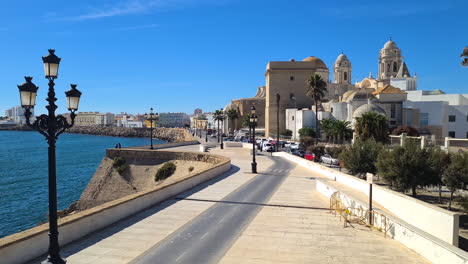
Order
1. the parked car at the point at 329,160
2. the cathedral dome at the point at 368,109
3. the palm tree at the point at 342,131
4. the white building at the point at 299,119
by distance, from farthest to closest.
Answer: the white building at the point at 299,119, the cathedral dome at the point at 368,109, the palm tree at the point at 342,131, the parked car at the point at 329,160

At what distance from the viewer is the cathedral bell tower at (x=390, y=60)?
83875 mm

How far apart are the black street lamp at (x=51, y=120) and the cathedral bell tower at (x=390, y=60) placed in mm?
86691

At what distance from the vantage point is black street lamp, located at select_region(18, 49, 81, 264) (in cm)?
626

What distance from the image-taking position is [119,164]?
30.1 metres

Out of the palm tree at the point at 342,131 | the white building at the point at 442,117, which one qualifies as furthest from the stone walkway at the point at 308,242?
the white building at the point at 442,117

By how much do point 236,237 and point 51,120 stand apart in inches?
195

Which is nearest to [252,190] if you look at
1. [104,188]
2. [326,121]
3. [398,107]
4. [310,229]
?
[310,229]

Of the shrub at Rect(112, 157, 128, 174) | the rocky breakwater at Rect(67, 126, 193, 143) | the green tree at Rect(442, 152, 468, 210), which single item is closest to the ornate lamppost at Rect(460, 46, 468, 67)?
the green tree at Rect(442, 152, 468, 210)

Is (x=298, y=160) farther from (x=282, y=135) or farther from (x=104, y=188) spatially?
(x=282, y=135)

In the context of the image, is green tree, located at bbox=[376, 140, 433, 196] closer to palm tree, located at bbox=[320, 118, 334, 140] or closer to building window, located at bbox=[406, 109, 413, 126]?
palm tree, located at bbox=[320, 118, 334, 140]

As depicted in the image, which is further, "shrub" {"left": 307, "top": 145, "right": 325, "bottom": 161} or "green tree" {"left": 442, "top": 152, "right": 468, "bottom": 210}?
"shrub" {"left": 307, "top": 145, "right": 325, "bottom": 161}

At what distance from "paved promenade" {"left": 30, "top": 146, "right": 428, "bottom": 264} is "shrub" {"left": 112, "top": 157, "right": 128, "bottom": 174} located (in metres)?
18.4

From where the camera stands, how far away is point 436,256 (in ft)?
22.3

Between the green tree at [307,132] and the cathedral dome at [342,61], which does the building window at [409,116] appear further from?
the cathedral dome at [342,61]
